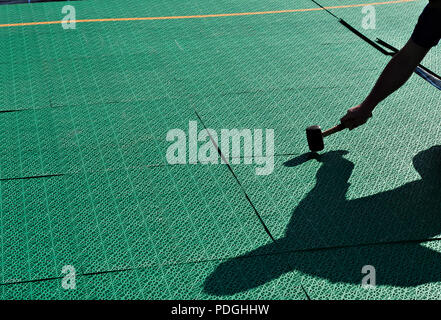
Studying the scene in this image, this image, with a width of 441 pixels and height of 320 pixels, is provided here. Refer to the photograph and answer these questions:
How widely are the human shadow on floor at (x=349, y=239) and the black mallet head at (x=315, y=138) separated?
0.17 meters

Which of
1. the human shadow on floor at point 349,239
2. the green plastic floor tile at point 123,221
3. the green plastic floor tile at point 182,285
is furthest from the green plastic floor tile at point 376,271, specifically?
the green plastic floor tile at point 123,221

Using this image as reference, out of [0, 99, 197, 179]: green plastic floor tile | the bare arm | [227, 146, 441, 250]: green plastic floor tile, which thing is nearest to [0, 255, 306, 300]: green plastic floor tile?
[227, 146, 441, 250]: green plastic floor tile

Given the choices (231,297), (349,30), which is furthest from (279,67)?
(231,297)

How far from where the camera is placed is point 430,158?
12.1ft

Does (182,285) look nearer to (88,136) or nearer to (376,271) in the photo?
(376,271)

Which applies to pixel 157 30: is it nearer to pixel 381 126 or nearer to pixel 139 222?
pixel 381 126

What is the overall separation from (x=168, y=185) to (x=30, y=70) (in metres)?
2.20

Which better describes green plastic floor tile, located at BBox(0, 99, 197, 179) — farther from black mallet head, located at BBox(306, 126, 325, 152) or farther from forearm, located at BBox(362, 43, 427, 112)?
forearm, located at BBox(362, 43, 427, 112)

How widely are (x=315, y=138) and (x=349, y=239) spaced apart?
2.80ft

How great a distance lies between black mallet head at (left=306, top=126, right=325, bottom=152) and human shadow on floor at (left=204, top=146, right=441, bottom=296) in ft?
0.55

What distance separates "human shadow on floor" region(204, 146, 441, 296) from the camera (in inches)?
109

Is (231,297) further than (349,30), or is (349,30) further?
(349,30)

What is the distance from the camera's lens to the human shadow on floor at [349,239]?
9.09ft

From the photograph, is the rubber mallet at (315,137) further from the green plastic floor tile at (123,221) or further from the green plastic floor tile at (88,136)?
the green plastic floor tile at (88,136)
